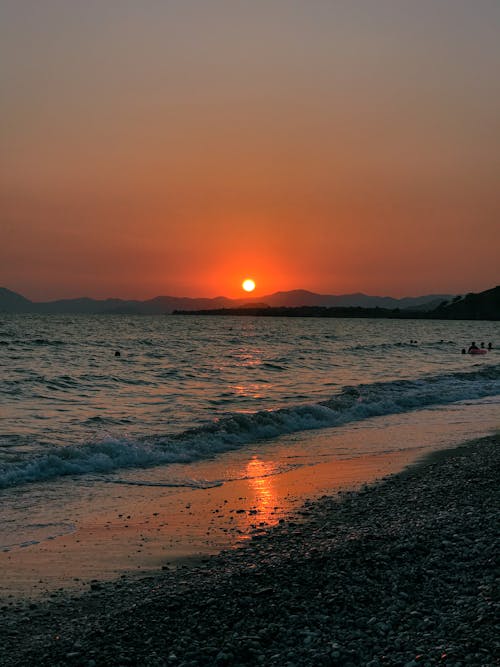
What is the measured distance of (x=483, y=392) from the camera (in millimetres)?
32375

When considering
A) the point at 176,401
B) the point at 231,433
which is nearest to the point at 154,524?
the point at 231,433

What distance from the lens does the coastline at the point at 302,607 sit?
5.71 meters

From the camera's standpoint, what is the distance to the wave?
14.4 metres

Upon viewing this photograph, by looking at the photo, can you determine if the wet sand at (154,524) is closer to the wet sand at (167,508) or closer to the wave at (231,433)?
the wet sand at (167,508)

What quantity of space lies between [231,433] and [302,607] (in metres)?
12.9

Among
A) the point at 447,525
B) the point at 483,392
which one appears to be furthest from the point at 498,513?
the point at 483,392

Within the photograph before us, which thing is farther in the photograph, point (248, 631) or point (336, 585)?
point (336, 585)

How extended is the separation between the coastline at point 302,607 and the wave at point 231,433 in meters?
6.74

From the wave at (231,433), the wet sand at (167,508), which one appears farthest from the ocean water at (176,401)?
the wet sand at (167,508)

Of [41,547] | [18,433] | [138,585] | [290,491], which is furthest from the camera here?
[18,433]

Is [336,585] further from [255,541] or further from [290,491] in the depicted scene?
[290,491]

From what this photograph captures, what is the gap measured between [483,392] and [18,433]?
23.9 m

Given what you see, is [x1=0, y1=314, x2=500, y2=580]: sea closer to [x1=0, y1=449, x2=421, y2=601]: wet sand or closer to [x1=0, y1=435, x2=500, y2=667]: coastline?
[x1=0, y1=449, x2=421, y2=601]: wet sand

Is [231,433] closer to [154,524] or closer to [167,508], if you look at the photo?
[167,508]
